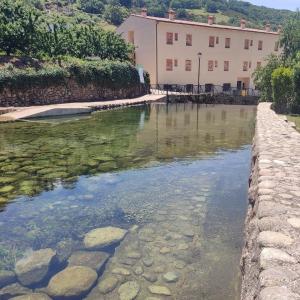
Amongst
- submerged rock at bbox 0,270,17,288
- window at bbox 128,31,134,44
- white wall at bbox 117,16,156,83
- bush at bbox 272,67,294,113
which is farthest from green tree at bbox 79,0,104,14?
submerged rock at bbox 0,270,17,288

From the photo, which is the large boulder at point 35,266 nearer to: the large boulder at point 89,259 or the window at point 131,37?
the large boulder at point 89,259

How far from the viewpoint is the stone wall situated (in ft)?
68.6

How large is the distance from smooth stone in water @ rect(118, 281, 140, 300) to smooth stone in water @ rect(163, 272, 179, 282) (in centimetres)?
37

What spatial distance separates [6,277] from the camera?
436cm

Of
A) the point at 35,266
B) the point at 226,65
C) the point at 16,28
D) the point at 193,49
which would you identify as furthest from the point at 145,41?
the point at 35,266

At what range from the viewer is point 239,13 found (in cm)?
9344

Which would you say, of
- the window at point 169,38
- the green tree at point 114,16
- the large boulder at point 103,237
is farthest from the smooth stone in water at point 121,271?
the green tree at point 114,16

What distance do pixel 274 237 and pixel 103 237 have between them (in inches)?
115

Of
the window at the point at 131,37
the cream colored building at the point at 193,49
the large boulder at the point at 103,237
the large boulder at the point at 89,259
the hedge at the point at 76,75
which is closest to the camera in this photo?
the large boulder at the point at 89,259

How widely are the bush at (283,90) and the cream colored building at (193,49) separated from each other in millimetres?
17432

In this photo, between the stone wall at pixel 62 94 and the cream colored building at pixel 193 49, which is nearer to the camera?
the stone wall at pixel 62 94

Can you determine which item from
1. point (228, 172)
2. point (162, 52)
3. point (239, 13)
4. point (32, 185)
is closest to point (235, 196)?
point (228, 172)

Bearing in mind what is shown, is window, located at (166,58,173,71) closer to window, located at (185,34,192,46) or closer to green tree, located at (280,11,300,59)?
window, located at (185,34,192,46)

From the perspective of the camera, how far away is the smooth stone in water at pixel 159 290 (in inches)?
158
